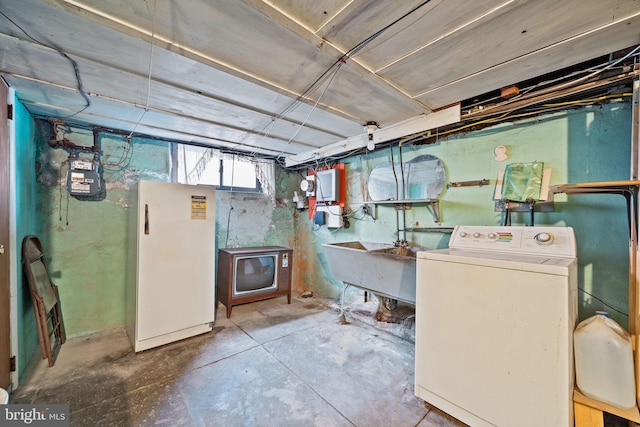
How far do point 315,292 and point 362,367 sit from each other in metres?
1.97

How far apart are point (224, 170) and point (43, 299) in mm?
2148

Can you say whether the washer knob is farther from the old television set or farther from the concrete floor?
the old television set

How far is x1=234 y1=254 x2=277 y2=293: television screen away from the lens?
124 inches

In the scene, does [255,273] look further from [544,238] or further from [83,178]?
[544,238]

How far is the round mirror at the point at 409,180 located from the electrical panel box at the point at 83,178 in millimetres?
2956

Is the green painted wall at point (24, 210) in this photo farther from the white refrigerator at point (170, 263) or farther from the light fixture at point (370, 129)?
the light fixture at point (370, 129)

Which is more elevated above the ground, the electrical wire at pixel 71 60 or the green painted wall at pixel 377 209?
the electrical wire at pixel 71 60

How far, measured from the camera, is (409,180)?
9.32 feet

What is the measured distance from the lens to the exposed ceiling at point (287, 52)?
1144 millimetres

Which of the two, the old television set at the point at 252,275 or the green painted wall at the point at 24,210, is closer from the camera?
the green painted wall at the point at 24,210

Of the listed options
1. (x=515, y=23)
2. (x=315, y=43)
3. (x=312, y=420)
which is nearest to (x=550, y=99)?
(x=515, y=23)

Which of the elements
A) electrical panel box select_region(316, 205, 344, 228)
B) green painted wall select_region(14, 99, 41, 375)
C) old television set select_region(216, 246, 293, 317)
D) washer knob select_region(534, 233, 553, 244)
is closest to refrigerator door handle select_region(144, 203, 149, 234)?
green painted wall select_region(14, 99, 41, 375)

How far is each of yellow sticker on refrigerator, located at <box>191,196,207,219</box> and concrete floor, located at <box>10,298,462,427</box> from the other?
1.19 meters

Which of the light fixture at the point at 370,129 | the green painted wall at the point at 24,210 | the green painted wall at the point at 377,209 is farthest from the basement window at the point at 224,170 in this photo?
the light fixture at the point at 370,129
